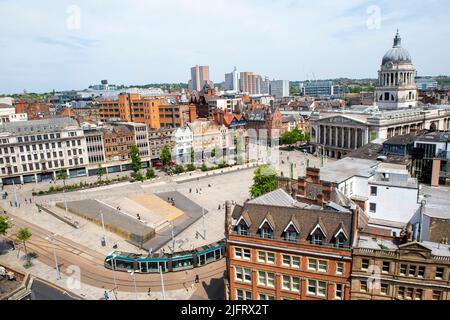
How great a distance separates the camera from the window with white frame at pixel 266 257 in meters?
33.5

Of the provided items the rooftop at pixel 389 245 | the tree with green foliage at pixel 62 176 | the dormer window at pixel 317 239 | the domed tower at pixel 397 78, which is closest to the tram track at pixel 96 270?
the dormer window at pixel 317 239

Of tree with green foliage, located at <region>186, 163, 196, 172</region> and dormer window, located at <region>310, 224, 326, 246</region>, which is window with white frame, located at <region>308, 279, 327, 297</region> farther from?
tree with green foliage, located at <region>186, 163, 196, 172</region>

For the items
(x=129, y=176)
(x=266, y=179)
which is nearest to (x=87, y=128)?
(x=129, y=176)

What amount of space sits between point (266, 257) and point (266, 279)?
220 cm

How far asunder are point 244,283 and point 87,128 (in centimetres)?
8073

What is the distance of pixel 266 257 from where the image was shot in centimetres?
3362

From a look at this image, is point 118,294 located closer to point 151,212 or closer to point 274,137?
point 151,212

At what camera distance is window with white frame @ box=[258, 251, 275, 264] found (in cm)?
3347

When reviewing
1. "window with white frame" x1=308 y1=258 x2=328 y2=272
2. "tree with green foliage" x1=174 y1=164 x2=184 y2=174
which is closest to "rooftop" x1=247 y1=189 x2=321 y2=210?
"window with white frame" x1=308 y1=258 x2=328 y2=272

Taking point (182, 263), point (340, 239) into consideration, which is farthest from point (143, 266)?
point (340, 239)

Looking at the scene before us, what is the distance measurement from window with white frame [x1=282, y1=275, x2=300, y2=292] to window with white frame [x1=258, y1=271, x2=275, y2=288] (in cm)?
106

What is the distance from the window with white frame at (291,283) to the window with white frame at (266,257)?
6.33 ft

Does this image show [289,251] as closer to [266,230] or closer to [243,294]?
[266,230]

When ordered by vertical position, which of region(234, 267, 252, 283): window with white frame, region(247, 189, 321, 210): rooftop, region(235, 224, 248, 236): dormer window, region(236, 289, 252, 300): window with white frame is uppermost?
region(247, 189, 321, 210): rooftop
